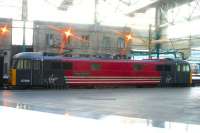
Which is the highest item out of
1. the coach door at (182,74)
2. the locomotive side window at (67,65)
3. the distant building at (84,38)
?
the distant building at (84,38)

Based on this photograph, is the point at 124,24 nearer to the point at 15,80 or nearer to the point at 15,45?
the point at 15,45

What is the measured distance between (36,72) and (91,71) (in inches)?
Result: 185

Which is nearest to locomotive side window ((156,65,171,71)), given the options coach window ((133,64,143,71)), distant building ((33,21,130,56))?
coach window ((133,64,143,71))

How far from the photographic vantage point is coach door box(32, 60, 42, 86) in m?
32.4

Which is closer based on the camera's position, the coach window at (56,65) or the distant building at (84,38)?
the coach window at (56,65)

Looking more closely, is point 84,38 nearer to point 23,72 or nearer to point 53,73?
point 53,73

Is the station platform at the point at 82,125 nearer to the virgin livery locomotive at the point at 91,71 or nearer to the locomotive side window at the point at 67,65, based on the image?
the virgin livery locomotive at the point at 91,71

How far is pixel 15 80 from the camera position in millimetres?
32156

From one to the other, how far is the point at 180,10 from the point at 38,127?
139 feet

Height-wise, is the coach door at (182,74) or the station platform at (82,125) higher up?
the coach door at (182,74)

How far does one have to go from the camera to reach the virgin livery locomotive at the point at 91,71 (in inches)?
1277

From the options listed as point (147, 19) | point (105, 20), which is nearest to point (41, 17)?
point (105, 20)

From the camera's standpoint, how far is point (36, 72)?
32375 millimetres

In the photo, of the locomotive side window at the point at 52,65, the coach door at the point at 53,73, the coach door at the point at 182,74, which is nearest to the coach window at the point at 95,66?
the coach door at the point at 53,73
